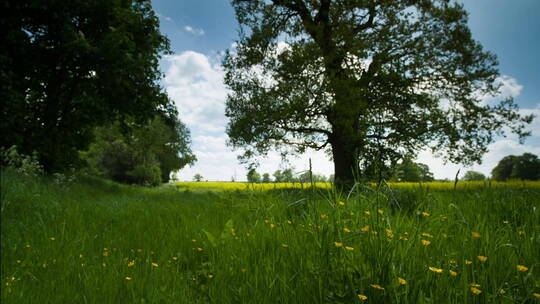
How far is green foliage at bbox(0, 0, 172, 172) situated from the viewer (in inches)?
574

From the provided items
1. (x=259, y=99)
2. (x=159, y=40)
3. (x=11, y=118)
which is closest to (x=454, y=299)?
(x=259, y=99)

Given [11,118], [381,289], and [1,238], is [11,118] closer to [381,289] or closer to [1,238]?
[1,238]

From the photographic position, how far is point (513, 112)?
16406mm

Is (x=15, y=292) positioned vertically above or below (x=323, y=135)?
below

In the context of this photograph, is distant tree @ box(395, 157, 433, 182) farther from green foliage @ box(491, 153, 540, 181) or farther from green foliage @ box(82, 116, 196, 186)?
green foliage @ box(491, 153, 540, 181)

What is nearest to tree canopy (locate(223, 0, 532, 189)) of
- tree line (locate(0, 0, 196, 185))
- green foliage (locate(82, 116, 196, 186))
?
tree line (locate(0, 0, 196, 185))

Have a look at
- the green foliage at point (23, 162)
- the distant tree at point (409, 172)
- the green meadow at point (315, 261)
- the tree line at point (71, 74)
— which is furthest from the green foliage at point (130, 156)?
the distant tree at point (409, 172)

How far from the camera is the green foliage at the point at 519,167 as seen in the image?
143 feet

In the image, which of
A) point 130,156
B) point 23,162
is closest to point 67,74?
point 23,162

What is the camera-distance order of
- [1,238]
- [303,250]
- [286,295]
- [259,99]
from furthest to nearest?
[259,99] → [1,238] → [303,250] → [286,295]

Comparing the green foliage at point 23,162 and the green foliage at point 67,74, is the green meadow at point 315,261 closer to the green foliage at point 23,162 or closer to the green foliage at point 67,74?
the green foliage at point 23,162

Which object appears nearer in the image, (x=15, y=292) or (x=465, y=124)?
(x=15, y=292)

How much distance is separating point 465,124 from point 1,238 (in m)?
18.0

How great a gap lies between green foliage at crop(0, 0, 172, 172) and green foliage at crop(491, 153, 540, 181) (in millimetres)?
41651
